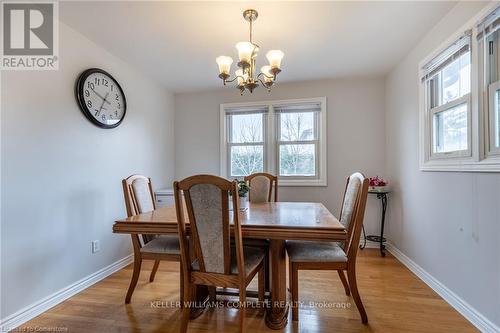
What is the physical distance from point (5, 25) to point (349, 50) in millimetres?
2957

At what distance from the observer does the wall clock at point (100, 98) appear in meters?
2.35

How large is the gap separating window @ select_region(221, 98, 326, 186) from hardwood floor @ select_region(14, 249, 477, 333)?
5.34 ft

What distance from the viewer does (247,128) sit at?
3916 millimetres

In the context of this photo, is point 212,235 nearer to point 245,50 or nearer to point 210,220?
point 210,220

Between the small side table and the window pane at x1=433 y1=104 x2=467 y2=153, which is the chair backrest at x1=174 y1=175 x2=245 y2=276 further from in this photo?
the small side table

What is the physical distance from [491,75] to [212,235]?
209 centimetres

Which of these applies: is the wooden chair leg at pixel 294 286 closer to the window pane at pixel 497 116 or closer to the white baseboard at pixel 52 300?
the window pane at pixel 497 116

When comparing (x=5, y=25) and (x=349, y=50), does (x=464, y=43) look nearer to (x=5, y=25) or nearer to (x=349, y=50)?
(x=349, y=50)

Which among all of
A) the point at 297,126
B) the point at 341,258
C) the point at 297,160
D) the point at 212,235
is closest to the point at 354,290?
the point at 341,258

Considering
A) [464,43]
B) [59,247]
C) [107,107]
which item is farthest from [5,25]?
[464,43]

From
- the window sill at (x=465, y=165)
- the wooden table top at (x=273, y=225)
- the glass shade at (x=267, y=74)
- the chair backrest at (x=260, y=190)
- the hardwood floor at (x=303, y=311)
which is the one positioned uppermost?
the glass shade at (x=267, y=74)

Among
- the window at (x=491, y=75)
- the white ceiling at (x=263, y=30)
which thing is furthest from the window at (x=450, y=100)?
the white ceiling at (x=263, y=30)

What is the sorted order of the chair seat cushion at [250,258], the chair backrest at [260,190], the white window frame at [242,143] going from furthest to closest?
1. the white window frame at [242,143]
2. the chair backrest at [260,190]
3. the chair seat cushion at [250,258]

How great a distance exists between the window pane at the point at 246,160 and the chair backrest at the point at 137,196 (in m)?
1.71
